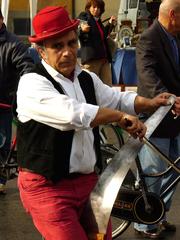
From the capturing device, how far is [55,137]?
277 cm

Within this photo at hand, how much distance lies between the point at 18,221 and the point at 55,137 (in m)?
2.73

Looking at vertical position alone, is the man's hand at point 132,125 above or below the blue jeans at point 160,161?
above

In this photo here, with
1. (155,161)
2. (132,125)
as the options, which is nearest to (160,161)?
(155,161)

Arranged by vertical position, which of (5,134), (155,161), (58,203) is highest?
(58,203)

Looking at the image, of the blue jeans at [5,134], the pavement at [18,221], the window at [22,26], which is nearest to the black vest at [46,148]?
the pavement at [18,221]

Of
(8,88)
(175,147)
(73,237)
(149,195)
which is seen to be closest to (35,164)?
(73,237)

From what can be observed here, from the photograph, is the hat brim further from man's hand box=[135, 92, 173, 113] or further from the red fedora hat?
man's hand box=[135, 92, 173, 113]

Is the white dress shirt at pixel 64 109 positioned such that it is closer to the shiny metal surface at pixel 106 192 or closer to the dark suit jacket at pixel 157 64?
the shiny metal surface at pixel 106 192

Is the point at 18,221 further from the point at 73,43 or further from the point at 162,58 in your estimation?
the point at 73,43

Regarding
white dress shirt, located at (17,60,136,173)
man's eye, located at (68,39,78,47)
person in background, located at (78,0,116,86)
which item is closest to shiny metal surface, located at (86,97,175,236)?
white dress shirt, located at (17,60,136,173)

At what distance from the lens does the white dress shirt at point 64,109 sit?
2.62 metres

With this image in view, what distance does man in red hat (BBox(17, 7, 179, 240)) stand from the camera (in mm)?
2688

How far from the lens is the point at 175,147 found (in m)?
4.81

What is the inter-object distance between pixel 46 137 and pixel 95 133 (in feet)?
1.23
